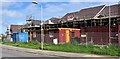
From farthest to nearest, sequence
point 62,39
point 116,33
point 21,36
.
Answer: point 21,36 → point 62,39 → point 116,33

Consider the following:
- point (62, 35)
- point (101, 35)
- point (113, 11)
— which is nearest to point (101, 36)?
point (101, 35)

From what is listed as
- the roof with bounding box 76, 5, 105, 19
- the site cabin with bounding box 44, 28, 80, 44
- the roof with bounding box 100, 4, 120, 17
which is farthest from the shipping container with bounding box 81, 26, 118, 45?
the roof with bounding box 76, 5, 105, 19

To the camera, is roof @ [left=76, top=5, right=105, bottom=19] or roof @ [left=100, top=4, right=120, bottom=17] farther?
roof @ [left=76, top=5, right=105, bottom=19]

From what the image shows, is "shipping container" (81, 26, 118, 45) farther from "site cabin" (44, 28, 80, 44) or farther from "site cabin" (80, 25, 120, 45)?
"site cabin" (44, 28, 80, 44)

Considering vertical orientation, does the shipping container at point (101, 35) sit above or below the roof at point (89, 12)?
below

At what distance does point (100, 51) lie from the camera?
79.5 ft

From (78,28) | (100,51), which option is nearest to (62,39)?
(78,28)

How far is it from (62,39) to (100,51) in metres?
25.4

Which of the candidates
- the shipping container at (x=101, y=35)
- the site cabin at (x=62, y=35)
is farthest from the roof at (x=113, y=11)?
the shipping container at (x=101, y=35)

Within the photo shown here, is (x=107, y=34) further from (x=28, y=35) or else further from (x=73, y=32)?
(x=28, y=35)

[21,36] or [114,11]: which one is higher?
[114,11]

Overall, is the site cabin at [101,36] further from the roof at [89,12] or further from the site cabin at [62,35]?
the roof at [89,12]

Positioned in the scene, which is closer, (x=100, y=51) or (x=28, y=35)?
(x=100, y=51)

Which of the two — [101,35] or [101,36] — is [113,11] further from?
[101,36]
